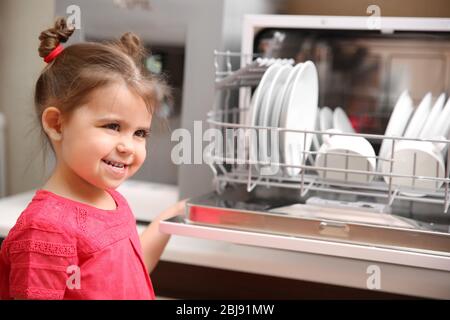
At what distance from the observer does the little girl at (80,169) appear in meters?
0.77

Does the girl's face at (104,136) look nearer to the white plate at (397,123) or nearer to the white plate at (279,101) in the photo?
the white plate at (279,101)

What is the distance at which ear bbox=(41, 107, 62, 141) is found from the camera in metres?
0.80

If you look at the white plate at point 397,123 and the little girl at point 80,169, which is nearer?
the little girl at point 80,169

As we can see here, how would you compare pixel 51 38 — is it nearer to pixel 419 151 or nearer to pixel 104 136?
pixel 104 136

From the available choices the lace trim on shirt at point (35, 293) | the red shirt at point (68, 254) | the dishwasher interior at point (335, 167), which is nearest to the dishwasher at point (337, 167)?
A: the dishwasher interior at point (335, 167)

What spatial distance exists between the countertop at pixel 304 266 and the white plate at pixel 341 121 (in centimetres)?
29

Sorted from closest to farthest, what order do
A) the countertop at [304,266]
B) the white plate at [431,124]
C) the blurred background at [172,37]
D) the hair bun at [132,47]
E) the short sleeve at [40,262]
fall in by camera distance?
1. the short sleeve at [40,262]
2. the hair bun at [132,47]
3. the countertop at [304,266]
4. the white plate at [431,124]
5. the blurred background at [172,37]

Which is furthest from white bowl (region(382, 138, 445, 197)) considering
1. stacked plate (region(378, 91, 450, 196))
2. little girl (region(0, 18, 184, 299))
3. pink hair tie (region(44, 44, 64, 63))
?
pink hair tie (region(44, 44, 64, 63))

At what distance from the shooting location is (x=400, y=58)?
127 centimetres

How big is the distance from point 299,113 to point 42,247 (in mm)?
531

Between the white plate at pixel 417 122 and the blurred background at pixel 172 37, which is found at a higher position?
the blurred background at pixel 172 37

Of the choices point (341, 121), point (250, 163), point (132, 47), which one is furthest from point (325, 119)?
point (132, 47)

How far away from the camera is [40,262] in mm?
758

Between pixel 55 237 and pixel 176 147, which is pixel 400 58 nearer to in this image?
pixel 176 147
